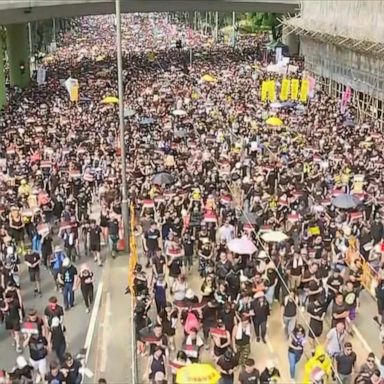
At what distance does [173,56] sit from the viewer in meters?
62.0

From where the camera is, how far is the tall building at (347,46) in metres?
34.2

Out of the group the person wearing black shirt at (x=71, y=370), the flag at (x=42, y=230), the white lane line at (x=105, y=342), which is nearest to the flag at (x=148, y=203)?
the flag at (x=42, y=230)

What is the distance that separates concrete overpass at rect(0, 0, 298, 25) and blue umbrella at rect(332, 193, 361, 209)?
25.6 m

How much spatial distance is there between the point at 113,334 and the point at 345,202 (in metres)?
6.93

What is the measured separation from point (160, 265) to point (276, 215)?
14.0 ft

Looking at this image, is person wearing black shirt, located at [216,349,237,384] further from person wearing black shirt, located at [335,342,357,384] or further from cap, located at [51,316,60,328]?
cap, located at [51,316,60,328]

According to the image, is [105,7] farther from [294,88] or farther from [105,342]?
[105,342]

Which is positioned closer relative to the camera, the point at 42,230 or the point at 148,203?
the point at 42,230

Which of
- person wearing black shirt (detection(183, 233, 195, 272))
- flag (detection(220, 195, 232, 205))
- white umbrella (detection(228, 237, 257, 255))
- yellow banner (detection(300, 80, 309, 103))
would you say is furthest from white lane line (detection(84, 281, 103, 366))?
yellow banner (detection(300, 80, 309, 103))

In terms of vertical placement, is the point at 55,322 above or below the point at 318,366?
below

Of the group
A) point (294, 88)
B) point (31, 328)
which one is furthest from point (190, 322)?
point (294, 88)

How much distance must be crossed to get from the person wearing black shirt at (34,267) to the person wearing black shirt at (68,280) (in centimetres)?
71

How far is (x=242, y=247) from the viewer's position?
15.8m

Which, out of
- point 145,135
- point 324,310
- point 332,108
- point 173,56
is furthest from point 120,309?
point 173,56
